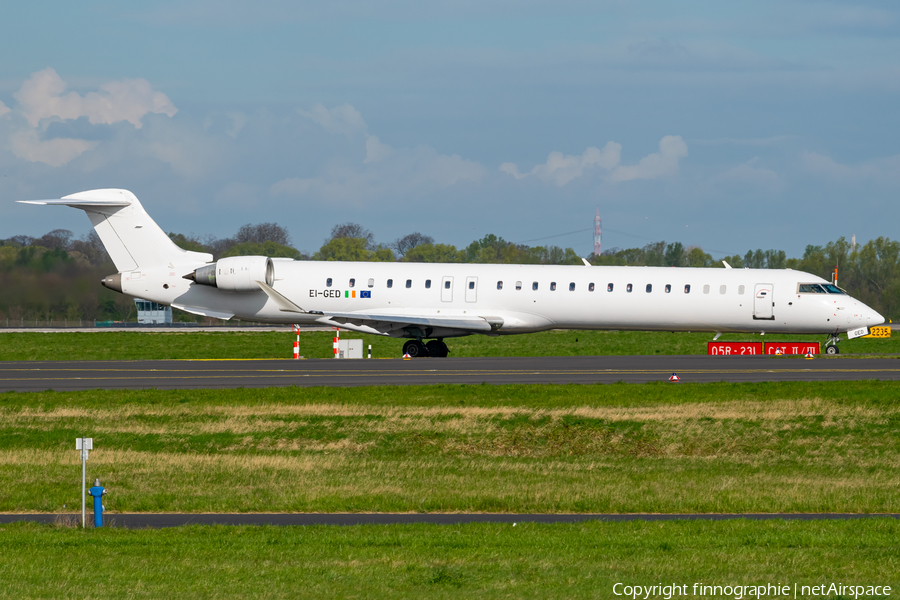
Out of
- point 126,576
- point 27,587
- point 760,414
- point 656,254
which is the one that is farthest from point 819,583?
point 656,254

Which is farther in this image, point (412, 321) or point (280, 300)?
point (280, 300)

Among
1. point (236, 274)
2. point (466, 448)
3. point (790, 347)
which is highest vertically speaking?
point (236, 274)

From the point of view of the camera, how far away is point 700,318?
3644cm

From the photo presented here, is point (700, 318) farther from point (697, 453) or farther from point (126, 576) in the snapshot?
point (126, 576)

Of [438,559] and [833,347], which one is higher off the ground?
[833,347]

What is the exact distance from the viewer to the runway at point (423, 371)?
93.4 feet

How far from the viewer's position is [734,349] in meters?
40.9

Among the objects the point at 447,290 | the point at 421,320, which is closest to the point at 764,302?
the point at 447,290

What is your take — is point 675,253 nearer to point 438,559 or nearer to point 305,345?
point 305,345

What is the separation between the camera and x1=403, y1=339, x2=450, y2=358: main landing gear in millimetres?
37438

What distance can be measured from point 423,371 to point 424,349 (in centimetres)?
657

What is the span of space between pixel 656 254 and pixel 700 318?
67.8 metres

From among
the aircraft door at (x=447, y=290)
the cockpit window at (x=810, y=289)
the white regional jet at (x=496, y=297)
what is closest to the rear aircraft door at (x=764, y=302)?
the white regional jet at (x=496, y=297)

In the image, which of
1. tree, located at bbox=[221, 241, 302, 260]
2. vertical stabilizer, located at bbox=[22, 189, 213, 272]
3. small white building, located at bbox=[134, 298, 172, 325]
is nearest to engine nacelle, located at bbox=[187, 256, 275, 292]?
vertical stabilizer, located at bbox=[22, 189, 213, 272]
